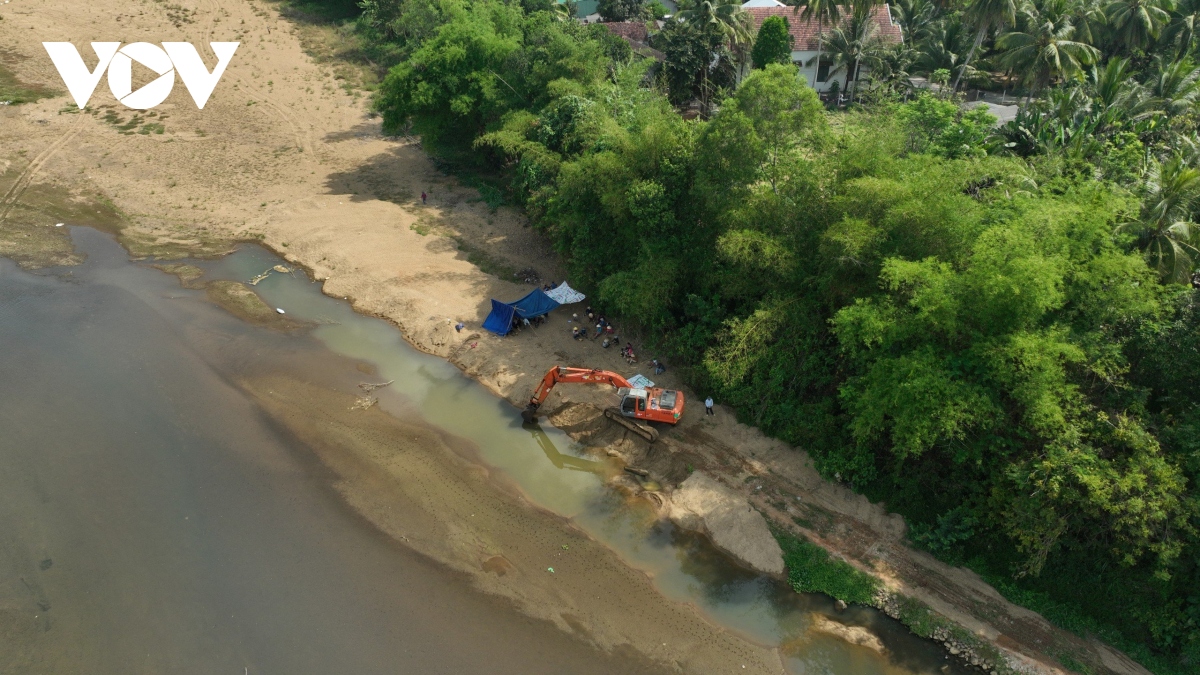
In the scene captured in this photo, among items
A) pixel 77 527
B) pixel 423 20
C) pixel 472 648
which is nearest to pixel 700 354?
pixel 472 648

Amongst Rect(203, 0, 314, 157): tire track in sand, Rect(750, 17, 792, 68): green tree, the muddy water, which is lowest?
the muddy water

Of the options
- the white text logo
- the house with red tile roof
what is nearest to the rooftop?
the house with red tile roof

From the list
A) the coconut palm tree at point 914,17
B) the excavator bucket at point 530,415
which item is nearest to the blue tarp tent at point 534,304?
the excavator bucket at point 530,415

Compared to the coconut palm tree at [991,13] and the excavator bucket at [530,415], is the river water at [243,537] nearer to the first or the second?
the excavator bucket at [530,415]

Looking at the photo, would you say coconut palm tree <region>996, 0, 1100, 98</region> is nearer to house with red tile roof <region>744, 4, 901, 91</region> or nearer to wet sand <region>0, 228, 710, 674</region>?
house with red tile roof <region>744, 4, 901, 91</region>

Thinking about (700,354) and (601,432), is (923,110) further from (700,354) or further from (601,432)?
(601,432)
